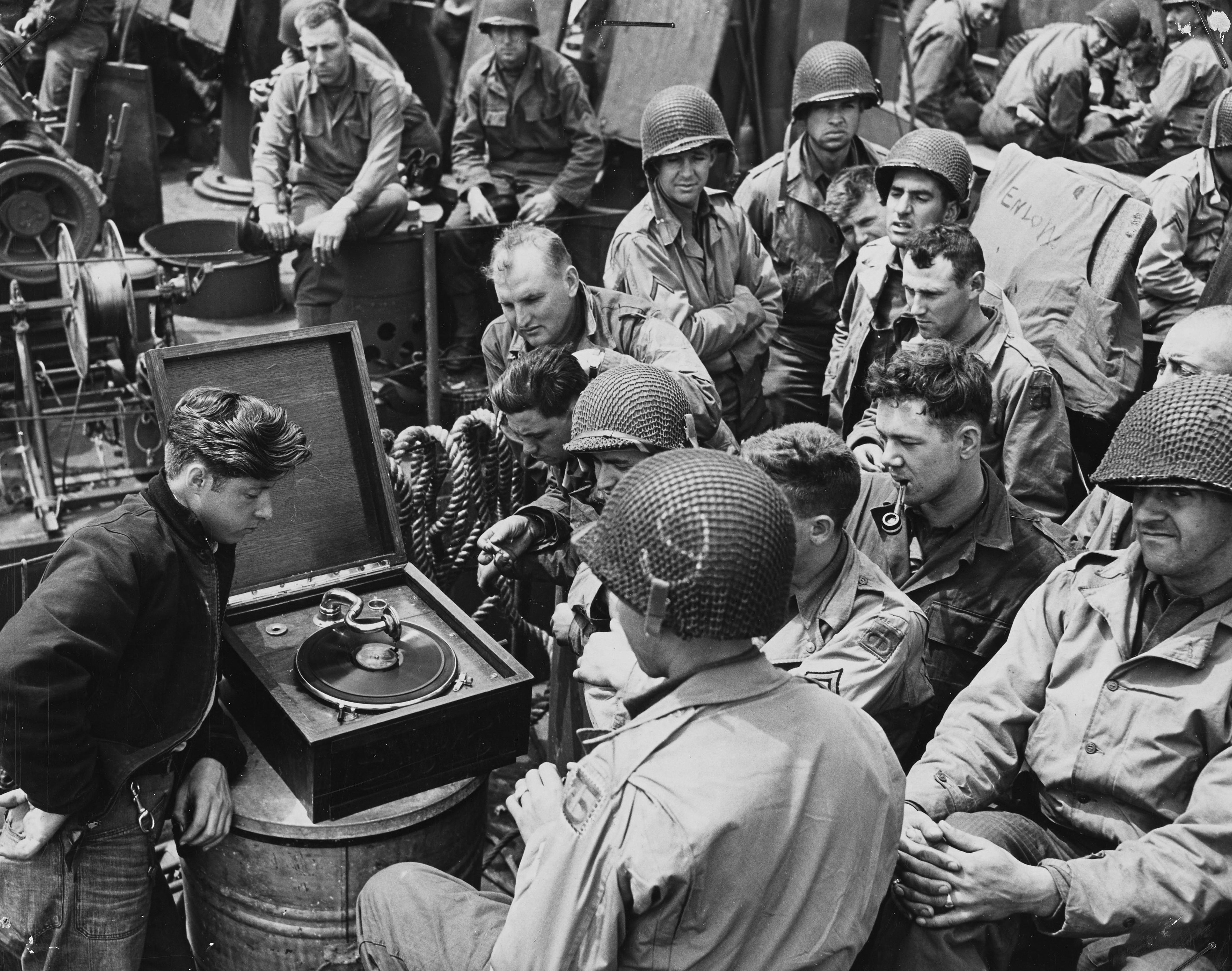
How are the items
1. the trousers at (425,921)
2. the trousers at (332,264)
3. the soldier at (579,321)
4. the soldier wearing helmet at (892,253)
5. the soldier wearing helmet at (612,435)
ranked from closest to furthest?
the trousers at (425,921), the soldier wearing helmet at (612,435), the soldier at (579,321), the soldier wearing helmet at (892,253), the trousers at (332,264)

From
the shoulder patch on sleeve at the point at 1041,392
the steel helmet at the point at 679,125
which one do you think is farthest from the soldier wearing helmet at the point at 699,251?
the shoulder patch on sleeve at the point at 1041,392

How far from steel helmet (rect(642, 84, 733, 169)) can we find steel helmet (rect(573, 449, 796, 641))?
3.74m

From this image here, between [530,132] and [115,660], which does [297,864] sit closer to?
[115,660]

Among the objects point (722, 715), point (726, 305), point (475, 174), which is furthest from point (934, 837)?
point (475, 174)

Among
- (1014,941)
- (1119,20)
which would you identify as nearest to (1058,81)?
(1119,20)

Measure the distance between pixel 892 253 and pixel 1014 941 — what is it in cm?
311

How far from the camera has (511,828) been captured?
451 cm

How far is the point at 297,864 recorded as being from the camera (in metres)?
3.41

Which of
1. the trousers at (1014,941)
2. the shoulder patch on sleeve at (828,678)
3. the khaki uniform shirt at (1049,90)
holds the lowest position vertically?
the trousers at (1014,941)

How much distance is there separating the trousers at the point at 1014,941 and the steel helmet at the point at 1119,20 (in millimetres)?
6324

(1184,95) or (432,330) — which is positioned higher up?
(1184,95)

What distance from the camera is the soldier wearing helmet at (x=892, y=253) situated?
5.26 metres

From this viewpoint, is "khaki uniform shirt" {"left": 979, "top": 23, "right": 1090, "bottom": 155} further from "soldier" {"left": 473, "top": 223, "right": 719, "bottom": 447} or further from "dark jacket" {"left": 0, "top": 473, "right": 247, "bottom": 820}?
"dark jacket" {"left": 0, "top": 473, "right": 247, "bottom": 820}

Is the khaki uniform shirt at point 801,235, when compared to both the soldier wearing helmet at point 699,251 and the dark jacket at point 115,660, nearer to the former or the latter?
the soldier wearing helmet at point 699,251
